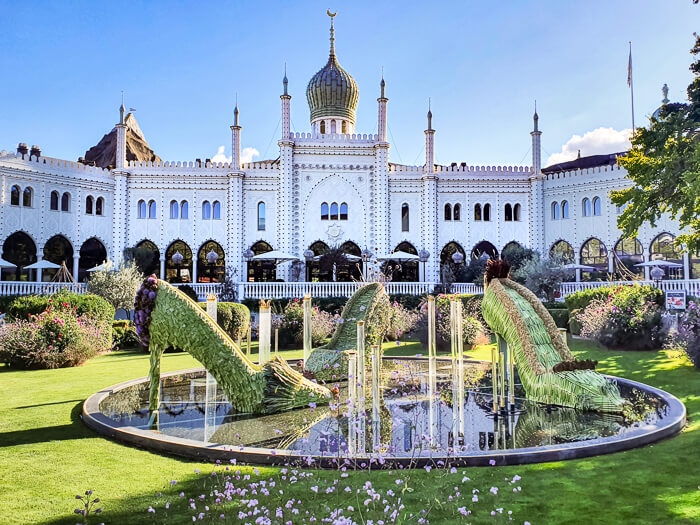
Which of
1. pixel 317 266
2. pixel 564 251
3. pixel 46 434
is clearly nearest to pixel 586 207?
pixel 564 251

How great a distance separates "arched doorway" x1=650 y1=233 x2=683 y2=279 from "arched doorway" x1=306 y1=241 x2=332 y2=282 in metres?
21.5

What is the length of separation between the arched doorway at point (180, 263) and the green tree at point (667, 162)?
27.8 metres

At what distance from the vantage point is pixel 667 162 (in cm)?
1271

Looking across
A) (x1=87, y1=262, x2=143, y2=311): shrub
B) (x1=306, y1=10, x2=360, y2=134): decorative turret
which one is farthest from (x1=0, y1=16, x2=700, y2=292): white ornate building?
(x1=87, y1=262, x2=143, y2=311): shrub

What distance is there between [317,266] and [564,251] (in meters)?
17.7

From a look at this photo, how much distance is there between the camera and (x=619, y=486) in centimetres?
409

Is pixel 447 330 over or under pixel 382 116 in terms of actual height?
under

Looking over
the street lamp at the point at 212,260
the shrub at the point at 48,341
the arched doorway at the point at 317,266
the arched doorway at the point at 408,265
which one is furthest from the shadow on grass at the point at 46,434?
the arched doorway at the point at 408,265

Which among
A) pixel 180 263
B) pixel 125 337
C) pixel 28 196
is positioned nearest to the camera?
pixel 125 337

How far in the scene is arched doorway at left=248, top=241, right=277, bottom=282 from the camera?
3441cm

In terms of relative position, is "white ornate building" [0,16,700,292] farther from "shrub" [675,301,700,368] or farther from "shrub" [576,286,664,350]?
"shrub" [675,301,700,368]

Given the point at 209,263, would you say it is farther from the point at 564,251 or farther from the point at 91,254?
the point at 564,251

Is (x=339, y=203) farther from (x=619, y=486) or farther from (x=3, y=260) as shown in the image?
(x=619, y=486)

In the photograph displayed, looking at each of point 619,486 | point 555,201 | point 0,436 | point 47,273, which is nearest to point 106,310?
point 0,436
